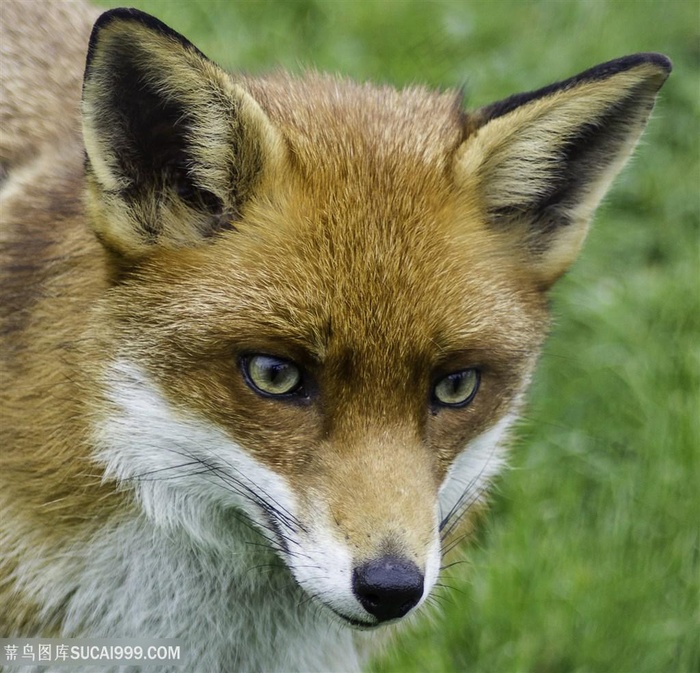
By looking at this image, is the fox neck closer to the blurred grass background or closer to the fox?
the fox

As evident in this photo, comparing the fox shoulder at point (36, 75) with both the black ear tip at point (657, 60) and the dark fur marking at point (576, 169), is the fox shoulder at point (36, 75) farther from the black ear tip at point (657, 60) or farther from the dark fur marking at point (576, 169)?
the black ear tip at point (657, 60)

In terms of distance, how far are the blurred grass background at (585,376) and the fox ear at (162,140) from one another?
1.97 metres

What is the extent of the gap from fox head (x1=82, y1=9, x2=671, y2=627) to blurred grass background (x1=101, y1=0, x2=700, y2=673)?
1.50 metres

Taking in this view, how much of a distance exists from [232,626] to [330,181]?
67.4 inches

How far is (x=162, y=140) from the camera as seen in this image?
11.4ft

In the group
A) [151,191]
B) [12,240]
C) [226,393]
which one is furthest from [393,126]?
[12,240]

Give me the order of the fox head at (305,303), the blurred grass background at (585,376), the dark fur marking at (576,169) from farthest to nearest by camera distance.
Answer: the blurred grass background at (585,376) < the dark fur marking at (576,169) < the fox head at (305,303)

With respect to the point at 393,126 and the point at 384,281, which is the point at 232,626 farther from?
the point at 393,126

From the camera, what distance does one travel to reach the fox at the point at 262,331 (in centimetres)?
327

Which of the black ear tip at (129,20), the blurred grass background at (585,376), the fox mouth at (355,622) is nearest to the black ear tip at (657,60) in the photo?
the black ear tip at (129,20)

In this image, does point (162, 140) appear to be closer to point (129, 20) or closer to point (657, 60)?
point (129, 20)

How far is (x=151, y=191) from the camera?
346 cm

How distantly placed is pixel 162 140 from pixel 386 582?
160 cm

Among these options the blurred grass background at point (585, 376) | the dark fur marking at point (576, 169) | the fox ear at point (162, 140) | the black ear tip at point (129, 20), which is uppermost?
the black ear tip at point (129, 20)
